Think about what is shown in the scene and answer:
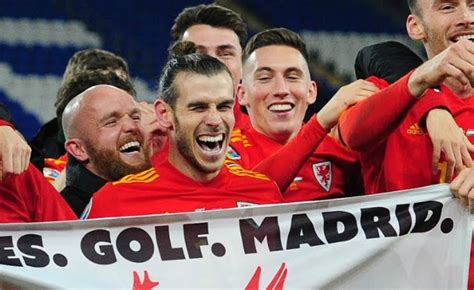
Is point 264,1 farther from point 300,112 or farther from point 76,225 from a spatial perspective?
point 76,225

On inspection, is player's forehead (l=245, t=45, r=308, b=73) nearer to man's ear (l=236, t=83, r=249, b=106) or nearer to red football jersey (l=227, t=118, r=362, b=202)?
man's ear (l=236, t=83, r=249, b=106)

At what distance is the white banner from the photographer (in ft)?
7.36

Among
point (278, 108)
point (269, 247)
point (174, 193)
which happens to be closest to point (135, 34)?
point (278, 108)

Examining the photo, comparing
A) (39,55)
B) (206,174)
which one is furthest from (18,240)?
(39,55)

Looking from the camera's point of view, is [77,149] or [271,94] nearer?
[77,149]

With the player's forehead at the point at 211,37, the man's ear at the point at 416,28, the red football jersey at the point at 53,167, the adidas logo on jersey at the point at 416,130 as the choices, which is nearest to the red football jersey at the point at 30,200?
the adidas logo on jersey at the point at 416,130

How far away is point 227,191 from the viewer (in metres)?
2.57

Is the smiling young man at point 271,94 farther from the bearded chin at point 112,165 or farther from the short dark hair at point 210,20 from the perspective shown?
the short dark hair at point 210,20

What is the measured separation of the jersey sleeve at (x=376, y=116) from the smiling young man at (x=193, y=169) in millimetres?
240

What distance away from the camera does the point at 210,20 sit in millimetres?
3732

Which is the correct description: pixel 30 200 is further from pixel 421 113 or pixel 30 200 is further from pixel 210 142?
pixel 421 113

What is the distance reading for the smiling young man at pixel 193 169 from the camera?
2510 millimetres

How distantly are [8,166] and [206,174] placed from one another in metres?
0.49

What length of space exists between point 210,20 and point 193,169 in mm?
1233
